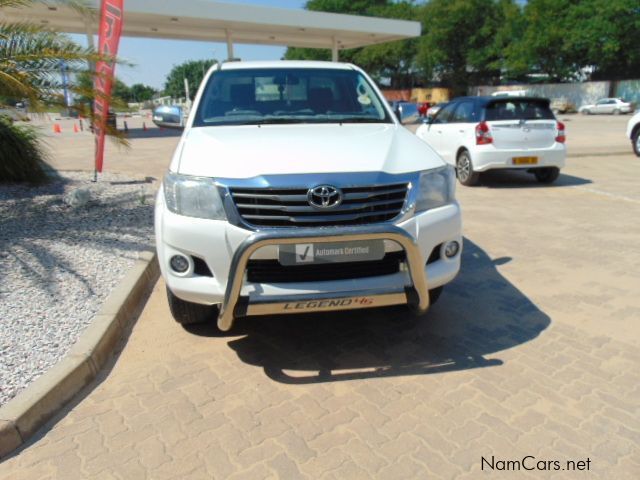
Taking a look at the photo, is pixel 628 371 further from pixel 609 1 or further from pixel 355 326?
pixel 609 1

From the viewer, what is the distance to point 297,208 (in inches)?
108

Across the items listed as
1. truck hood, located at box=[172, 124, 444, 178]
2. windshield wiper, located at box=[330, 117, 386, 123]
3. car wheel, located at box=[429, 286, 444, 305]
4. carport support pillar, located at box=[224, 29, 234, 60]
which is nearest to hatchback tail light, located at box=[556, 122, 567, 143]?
windshield wiper, located at box=[330, 117, 386, 123]

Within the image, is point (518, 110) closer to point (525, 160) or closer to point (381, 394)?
point (525, 160)

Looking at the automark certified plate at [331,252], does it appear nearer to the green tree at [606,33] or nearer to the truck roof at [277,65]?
the truck roof at [277,65]

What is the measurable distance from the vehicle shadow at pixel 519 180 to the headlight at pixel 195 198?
7.38 metres

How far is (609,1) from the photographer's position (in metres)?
36.9

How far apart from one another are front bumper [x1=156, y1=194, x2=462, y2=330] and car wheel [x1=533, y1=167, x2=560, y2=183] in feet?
23.2

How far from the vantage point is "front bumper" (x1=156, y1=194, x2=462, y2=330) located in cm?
268

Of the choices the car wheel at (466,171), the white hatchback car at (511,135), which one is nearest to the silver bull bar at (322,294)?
the white hatchback car at (511,135)

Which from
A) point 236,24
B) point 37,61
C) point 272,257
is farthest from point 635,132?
point 236,24

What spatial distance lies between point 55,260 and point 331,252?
122 inches

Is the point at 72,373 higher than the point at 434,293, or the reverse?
the point at 434,293

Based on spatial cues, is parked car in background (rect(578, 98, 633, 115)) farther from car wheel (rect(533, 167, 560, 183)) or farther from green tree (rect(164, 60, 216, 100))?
green tree (rect(164, 60, 216, 100))

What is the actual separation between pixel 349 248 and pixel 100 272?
2635mm
